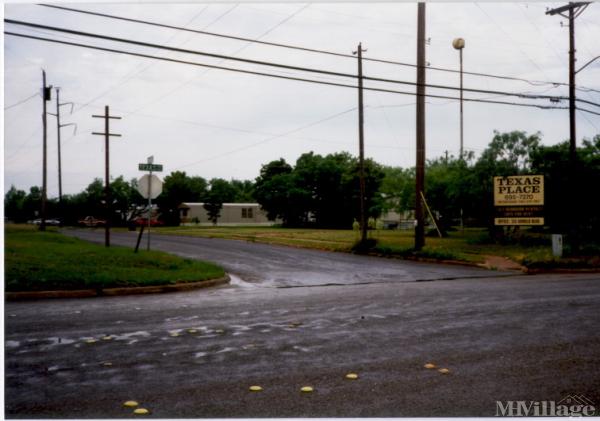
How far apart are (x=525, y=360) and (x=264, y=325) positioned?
3.73 m

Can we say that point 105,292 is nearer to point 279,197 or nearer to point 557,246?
point 557,246

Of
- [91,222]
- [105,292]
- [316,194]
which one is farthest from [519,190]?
[91,222]

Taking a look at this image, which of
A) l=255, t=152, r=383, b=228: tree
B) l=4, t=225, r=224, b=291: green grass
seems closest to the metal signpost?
l=4, t=225, r=224, b=291: green grass

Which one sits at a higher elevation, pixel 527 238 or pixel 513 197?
pixel 513 197

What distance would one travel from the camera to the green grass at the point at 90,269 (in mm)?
12305

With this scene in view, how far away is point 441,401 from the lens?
16.8 feet

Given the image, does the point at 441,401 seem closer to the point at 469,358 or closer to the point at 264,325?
the point at 469,358

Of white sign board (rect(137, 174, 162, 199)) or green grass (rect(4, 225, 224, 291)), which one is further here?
white sign board (rect(137, 174, 162, 199))

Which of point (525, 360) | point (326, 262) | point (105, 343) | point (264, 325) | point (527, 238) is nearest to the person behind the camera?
point (525, 360)

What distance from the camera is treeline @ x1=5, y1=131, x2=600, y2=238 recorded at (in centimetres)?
2770

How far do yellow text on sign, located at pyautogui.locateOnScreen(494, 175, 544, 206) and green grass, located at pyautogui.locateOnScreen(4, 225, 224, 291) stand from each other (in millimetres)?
13167

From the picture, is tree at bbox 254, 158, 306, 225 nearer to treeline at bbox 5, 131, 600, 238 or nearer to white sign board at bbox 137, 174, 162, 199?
treeline at bbox 5, 131, 600, 238

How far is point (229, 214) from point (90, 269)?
205 ft

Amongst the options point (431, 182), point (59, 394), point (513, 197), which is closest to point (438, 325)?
point (59, 394)
